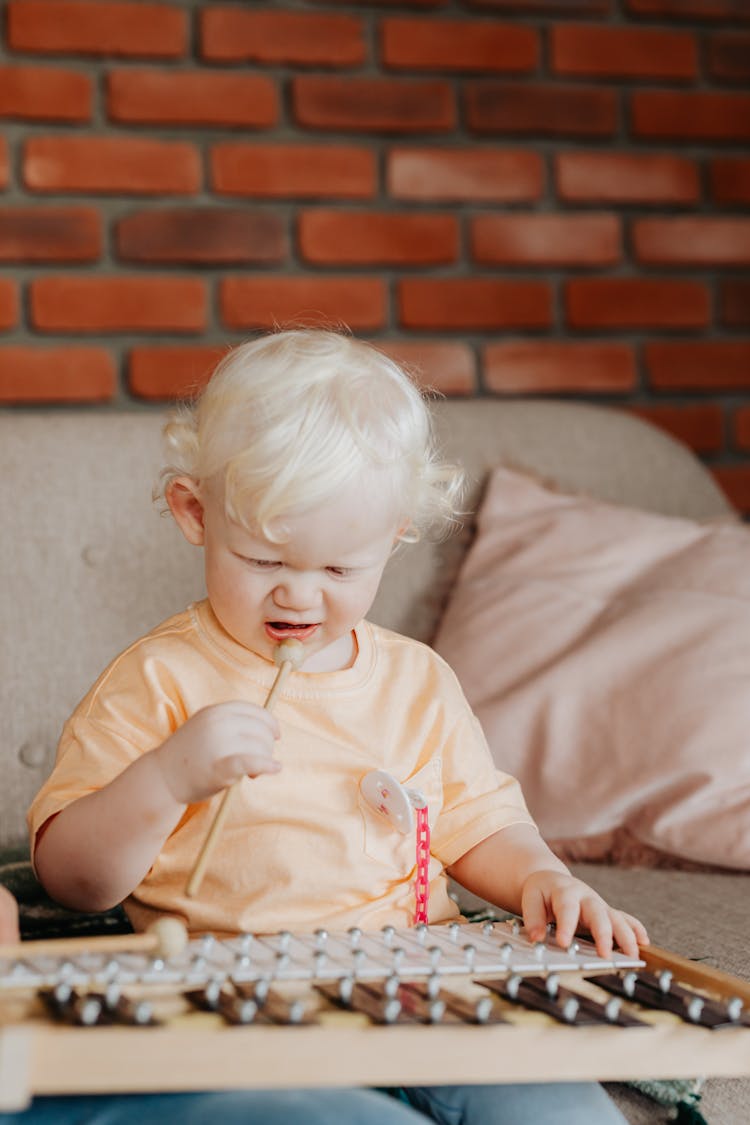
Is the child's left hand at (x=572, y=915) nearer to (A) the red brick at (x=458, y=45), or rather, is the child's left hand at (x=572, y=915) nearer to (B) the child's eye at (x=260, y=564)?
(B) the child's eye at (x=260, y=564)

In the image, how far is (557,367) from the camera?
6.98 ft

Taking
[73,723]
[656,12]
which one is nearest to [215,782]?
[73,723]

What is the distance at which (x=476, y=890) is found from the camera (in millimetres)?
1138

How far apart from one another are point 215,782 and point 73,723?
198mm

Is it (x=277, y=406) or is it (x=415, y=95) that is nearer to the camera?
(x=277, y=406)

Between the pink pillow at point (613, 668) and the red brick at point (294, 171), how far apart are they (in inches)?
23.4

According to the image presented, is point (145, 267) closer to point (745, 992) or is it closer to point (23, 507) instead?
point (23, 507)

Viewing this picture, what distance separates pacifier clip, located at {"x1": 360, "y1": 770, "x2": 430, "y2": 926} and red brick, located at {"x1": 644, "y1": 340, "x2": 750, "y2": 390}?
1251 millimetres

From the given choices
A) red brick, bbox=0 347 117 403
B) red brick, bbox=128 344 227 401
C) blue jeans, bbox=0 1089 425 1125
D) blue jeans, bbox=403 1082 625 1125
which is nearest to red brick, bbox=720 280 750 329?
red brick, bbox=128 344 227 401

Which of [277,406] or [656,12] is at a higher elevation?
[656,12]

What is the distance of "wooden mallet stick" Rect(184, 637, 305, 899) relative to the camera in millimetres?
873

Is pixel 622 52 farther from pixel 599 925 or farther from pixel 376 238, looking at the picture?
pixel 599 925

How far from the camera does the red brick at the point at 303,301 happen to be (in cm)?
199

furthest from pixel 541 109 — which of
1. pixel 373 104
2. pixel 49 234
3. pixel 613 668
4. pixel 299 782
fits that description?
pixel 299 782
